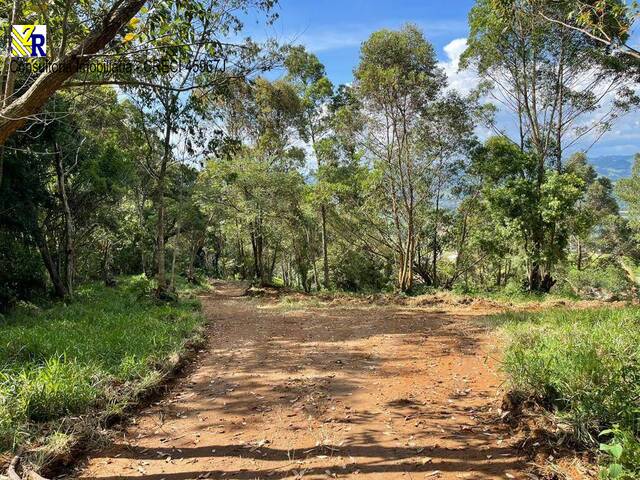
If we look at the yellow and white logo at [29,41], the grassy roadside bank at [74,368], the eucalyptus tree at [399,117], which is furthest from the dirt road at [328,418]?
the eucalyptus tree at [399,117]

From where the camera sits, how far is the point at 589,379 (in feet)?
12.8

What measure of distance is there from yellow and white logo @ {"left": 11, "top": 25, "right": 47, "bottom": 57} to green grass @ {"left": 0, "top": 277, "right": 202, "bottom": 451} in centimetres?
342

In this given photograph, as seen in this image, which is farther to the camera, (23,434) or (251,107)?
(251,107)

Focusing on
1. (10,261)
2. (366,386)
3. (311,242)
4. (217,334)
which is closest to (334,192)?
(311,242)

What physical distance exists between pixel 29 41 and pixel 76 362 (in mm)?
3783

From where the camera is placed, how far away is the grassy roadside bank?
3.95 meters

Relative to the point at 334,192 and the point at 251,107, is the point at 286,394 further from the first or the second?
the point at 251,107

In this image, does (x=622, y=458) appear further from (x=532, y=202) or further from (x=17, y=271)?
(x=17, y=271)

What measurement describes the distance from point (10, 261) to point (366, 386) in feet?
35.5

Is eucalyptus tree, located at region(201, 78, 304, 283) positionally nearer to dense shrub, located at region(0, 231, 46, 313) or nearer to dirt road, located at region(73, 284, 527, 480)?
dense shrub, located at region(0, 231, 46, 313)

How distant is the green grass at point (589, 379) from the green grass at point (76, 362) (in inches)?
175

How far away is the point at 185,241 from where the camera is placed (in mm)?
35031

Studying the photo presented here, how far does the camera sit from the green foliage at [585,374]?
3457mm

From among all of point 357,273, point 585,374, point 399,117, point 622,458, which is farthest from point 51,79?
point 357,273
